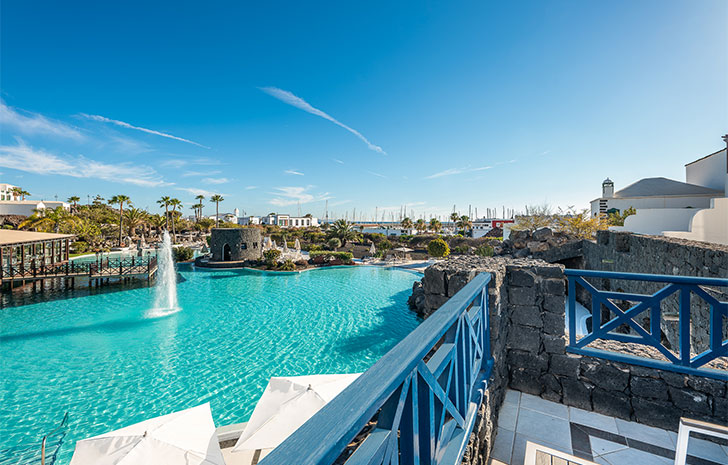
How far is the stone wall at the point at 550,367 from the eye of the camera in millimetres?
2604

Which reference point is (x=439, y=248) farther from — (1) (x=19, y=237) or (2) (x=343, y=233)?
(1) (x=19, y=237)

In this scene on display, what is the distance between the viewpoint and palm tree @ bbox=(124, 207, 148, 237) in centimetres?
3803

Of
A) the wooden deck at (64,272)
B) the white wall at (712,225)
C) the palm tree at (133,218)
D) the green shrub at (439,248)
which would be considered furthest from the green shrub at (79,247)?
the white wall at (712,225)

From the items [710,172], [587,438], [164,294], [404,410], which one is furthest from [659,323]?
[710,172]

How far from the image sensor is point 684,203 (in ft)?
55.6

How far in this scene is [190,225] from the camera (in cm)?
5141

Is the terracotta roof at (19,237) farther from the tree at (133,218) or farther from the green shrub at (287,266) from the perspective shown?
the tree at (133,218)

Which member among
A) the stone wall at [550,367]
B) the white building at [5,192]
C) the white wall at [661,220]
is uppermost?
the white building at [5,192]

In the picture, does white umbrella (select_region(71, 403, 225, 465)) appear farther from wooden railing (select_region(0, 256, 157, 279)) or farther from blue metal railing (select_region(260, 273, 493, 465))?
wooden railing (select_region(0, 256, 157, 279))

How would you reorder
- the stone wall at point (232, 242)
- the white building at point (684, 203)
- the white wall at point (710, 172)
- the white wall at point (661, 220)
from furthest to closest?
the stone wall at point (232, 242)
the white wall at point (710, 172)
the white wall at point (661, 220)
the white building at point (684, 203)

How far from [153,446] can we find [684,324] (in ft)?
21.6

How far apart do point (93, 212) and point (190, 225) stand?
12842 millimetres

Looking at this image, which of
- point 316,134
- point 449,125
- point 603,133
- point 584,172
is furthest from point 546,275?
point 316,134

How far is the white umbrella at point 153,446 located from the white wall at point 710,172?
79.6 ft
